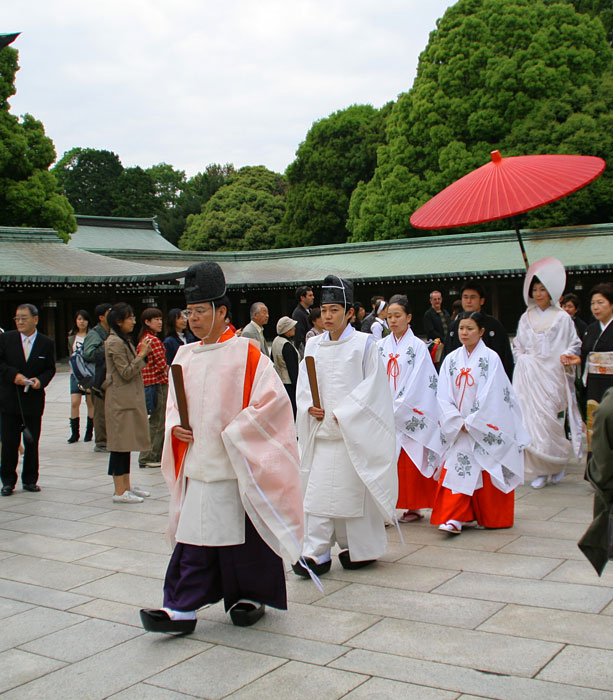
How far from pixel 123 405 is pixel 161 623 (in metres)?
3.08

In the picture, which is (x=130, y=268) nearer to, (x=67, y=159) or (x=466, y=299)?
(x=466, y=299)

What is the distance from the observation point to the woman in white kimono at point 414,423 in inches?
211

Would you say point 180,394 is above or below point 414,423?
above

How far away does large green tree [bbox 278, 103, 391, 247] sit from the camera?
3603cm

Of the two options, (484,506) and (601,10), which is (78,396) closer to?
(484,506)

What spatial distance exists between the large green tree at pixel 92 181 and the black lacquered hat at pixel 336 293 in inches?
2016

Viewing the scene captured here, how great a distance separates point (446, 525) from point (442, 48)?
88.6ft

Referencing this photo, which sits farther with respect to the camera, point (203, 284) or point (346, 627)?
point (203, 284)

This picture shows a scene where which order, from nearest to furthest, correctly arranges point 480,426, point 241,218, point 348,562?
point 348,562, point 480,426, point 241,218

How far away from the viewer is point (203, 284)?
3.57 meters

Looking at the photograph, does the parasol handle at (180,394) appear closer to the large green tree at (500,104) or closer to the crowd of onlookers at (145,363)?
the crowd of onlookers at (145,363)

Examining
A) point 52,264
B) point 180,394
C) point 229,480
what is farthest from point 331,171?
point 229,480

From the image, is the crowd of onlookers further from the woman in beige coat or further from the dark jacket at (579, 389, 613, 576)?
the dark jacket at (579, 389, 613, 576)

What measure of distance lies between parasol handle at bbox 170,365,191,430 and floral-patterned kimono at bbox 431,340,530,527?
219cm
